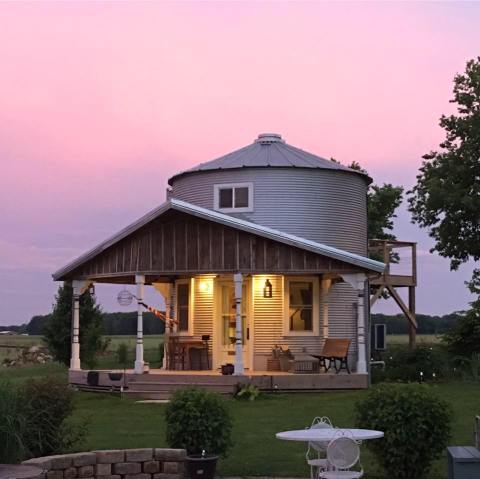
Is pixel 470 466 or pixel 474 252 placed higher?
pixel 474 252

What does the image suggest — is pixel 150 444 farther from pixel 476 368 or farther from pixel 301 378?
pixel 476 368

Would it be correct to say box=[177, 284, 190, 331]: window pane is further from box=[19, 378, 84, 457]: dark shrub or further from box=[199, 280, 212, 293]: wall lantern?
box=[19, 378, 84, 457]: dark shrub

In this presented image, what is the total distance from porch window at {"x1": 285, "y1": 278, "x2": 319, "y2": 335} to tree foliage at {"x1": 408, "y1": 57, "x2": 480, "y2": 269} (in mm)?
8343

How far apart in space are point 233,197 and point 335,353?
16.4 feet

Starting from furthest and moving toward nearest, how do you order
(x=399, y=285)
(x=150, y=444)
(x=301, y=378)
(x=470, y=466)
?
1. (x=399, y=285)
2. (x=301, y=378)
3. (x=150, y=444)
4. (x=470, y=466)

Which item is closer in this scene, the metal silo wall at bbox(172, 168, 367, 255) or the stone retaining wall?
the stone retaining wall

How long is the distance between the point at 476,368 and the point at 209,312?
7.64 m

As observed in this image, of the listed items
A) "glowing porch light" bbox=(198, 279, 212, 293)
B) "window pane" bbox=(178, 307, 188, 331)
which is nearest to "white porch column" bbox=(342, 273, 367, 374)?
"glowing porch light" bbox=(198, 279, 212, 293)

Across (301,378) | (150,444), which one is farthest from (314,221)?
(150,444)

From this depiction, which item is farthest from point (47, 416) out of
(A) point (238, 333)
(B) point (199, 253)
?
(B) point (199, 253)

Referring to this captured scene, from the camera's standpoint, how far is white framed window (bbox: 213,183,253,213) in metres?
24.0

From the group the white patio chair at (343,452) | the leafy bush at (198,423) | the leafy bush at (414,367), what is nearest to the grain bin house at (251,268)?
the leafy bush at (414,367)

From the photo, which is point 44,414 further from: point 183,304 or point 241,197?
point 241,197

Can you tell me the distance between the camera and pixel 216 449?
10820mm
